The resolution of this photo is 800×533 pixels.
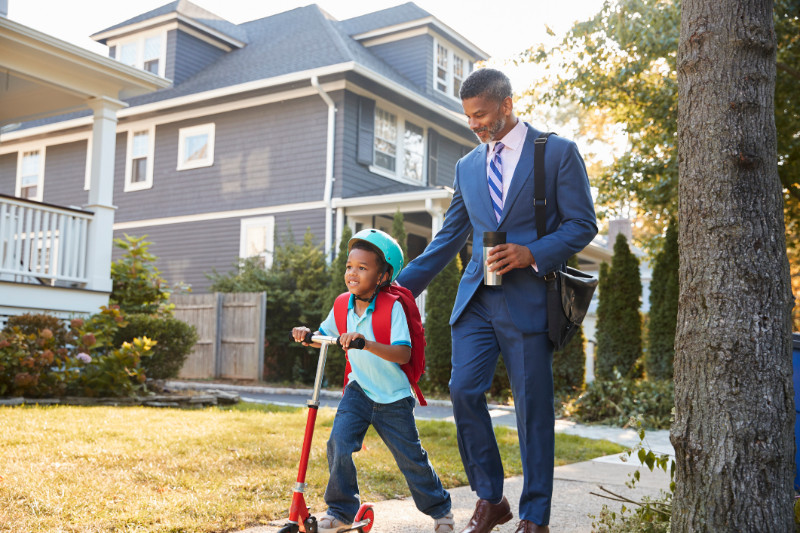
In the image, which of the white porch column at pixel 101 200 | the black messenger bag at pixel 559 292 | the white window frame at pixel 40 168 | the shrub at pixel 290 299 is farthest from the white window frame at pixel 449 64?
the black messenger bag at pixel 559 292

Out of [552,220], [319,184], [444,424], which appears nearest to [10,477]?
[552,220]

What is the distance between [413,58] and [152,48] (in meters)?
7.21

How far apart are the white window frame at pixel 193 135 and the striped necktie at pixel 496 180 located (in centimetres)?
1717

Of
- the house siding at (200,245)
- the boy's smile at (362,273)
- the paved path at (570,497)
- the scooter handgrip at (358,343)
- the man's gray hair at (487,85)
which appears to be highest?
the house siding at (200,245)

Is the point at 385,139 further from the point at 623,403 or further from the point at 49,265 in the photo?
the point at 623,403

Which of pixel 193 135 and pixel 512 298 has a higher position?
pixel 193 135

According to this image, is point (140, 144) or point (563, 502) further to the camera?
point (140, 144)

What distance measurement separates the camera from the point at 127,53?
21.9 metres

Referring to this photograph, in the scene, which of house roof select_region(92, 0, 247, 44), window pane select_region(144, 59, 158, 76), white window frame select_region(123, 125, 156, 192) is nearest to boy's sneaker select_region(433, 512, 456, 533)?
white window frame select_region(123, 125, 156, 192)

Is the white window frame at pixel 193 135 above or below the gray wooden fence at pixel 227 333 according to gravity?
above

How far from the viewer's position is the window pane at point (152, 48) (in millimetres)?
21406

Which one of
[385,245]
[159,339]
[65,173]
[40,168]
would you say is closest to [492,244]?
[385,245]

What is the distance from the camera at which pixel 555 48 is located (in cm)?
1458

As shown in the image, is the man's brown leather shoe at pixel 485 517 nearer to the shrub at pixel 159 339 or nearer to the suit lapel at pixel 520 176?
the suit lapel at pixel 520 176
